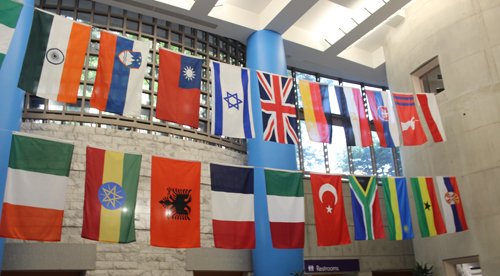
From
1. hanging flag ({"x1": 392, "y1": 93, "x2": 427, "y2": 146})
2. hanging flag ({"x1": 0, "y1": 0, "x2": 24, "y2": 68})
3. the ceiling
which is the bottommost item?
hanging flag ({"x1": 392, "y1": 93, "x2": 427, "y2": 146})

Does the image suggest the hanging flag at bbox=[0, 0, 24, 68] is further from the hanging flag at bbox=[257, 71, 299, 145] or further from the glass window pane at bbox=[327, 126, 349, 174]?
the glass window pane at bbox=[327, 126, 349, 174]

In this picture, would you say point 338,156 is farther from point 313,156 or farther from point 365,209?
point 365,209

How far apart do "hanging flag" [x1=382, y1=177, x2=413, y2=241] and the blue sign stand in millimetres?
3504

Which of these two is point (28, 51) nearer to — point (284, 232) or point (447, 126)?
point (284, 232)

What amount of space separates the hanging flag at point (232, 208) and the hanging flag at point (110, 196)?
167 centimetres

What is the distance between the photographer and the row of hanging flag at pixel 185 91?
24.9 feet

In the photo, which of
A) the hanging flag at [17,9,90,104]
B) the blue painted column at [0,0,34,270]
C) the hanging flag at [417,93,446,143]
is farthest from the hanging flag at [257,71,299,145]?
the blue painted column at [0,0,34,270]

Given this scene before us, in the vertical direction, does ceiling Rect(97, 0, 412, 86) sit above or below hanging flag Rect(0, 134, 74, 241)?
above

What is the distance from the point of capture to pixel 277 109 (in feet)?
32.2

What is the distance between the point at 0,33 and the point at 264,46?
7.87m

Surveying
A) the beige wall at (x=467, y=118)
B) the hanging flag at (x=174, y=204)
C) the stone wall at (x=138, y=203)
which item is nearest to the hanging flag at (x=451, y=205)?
the beige wall at (x=467, y=118)

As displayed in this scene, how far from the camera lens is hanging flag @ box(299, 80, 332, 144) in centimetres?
1003

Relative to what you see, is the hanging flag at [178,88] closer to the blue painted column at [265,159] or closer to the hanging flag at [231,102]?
the hanging flag at [231,102]

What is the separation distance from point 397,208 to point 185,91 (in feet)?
19.7
